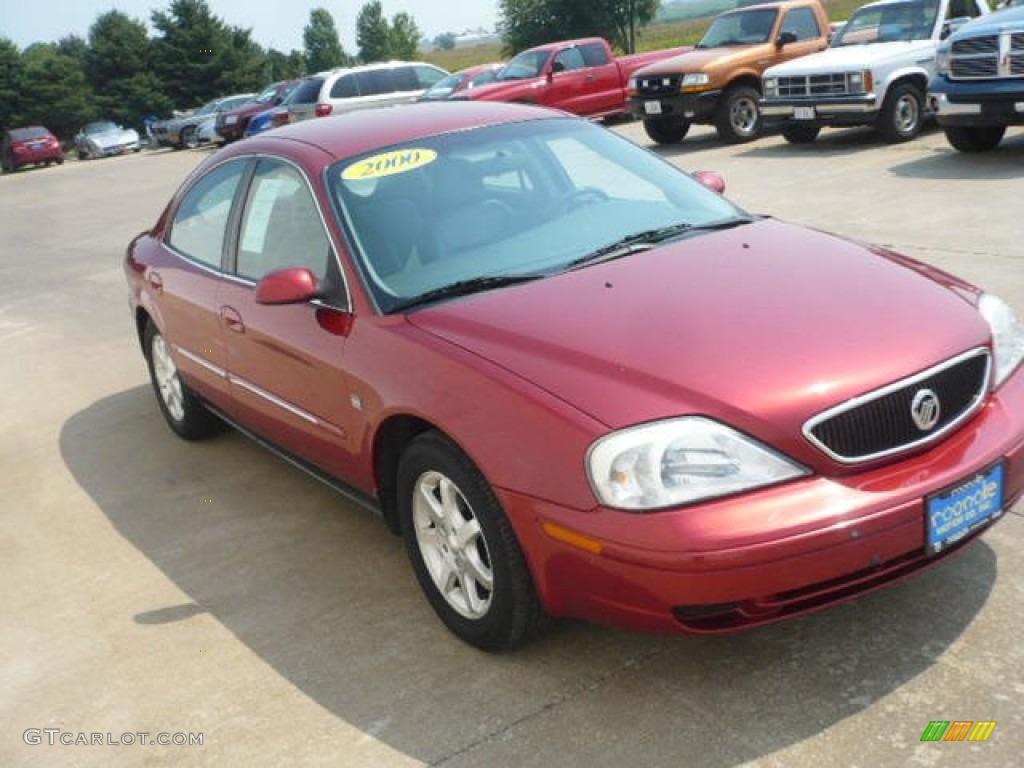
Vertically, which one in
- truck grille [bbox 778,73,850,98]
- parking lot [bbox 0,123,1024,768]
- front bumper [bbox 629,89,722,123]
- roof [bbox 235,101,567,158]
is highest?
roof [bbox 235,101,567,158]

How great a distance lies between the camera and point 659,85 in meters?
15.3

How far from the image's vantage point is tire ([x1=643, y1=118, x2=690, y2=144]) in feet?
53.1

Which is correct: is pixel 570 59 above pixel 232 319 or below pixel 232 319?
above

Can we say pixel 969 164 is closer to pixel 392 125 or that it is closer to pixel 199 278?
pixel 392 125

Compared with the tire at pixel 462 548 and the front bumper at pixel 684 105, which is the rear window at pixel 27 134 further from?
the tire at pixel 462 548

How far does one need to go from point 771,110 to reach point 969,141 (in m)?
2.91

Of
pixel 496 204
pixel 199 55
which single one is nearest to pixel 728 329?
pixel 496 204

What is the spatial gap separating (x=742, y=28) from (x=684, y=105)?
1748mm

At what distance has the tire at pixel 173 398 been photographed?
5.64m

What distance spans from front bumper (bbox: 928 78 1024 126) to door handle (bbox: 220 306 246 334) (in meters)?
8.12

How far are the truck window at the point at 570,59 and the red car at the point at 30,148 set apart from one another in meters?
25.4

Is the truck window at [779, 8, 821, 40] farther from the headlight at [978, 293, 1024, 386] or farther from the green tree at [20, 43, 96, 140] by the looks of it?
the green tree at [20, 43, 96, 140]

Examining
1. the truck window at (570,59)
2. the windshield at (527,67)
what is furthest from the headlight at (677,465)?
the truck window at (570,59)

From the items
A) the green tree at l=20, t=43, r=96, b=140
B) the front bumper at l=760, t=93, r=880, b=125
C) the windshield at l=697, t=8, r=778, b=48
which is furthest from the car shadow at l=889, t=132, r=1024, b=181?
the green tree at l=20, t=43, r=96, b=140
